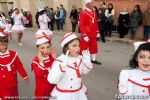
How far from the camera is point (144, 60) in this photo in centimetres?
335

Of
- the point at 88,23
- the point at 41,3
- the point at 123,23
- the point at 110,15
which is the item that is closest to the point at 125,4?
the point at 110,15

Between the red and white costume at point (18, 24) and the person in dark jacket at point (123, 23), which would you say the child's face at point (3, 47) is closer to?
the red and white costume at point (18, 24)

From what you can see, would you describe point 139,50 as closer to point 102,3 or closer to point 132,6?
point 132,6

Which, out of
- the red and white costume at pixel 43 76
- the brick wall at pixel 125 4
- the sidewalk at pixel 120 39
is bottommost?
the sidewalk at pixel 120 39

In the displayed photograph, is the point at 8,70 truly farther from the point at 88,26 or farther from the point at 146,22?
the point at 146,22

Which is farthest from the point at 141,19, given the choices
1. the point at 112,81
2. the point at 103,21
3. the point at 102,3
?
the point at 112,81

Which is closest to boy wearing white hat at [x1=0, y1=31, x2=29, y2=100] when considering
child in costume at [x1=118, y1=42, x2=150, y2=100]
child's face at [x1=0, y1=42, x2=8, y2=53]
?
child's face at [x1=0, y1=42, x2=8, y2=53]

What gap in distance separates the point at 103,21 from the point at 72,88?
34.3 ft

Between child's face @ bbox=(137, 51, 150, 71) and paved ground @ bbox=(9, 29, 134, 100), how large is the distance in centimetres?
277

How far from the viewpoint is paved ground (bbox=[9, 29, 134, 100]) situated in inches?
255

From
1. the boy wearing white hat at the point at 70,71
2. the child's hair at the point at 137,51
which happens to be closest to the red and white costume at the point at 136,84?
the child's hair at the point at 137,51

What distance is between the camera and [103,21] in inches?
555

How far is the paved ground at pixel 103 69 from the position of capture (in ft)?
21.3

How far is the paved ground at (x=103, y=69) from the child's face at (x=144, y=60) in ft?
9.10
